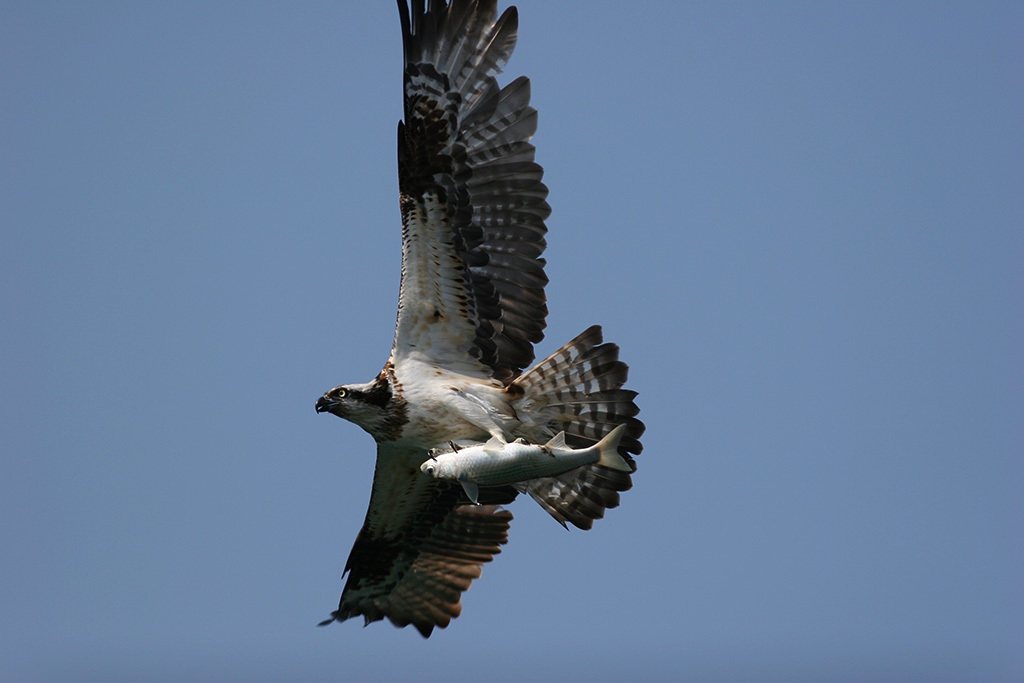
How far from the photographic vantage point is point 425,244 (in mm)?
8938

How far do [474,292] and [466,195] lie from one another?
2.51 feet

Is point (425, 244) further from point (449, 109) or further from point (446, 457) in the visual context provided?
point (446, 457)

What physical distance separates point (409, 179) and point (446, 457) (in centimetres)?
242

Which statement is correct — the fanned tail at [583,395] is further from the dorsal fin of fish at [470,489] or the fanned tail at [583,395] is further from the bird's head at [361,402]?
the dorsal fin of fish at [470,489]

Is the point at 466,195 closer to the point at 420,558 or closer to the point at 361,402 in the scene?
the point at 361,402

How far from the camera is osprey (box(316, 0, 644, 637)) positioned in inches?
349

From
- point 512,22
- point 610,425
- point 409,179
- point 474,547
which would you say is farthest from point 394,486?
point 512,22

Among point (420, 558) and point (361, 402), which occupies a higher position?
point (361, 402)

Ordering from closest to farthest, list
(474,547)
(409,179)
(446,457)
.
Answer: (446,457)
(409,179)
(474,547)

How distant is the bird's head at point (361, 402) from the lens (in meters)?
9.02

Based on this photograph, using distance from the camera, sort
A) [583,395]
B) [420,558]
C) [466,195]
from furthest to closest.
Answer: [420,558], [583,395], [466,195]

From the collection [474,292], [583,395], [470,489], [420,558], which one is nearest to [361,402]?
[474,292]

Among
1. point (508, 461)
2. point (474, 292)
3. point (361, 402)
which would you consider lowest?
point (508, 461)

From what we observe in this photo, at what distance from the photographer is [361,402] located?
355 inches
